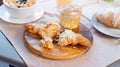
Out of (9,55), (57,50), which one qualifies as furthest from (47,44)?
(9,55)

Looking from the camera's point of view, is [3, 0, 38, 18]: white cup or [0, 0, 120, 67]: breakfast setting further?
[3, 0, 38, 18]: white cup

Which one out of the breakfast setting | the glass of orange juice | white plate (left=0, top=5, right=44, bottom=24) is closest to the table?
the breakfast setting

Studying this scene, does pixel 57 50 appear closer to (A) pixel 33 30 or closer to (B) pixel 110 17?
(A) pixel 33 30

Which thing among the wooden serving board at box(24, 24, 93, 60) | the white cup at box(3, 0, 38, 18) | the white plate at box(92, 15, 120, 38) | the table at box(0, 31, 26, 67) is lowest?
the table at box(0, 31, 26, 67)

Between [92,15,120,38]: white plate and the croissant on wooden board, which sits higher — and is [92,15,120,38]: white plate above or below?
below

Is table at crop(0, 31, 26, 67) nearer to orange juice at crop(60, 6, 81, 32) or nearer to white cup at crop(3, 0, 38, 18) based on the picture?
white cup at crop(3, 0, 38, 18)

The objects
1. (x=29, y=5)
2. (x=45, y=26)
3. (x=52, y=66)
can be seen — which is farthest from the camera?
(x=29, y=5)

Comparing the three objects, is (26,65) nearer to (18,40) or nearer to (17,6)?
(18,40)

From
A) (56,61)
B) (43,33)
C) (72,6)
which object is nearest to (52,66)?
(56,61)
